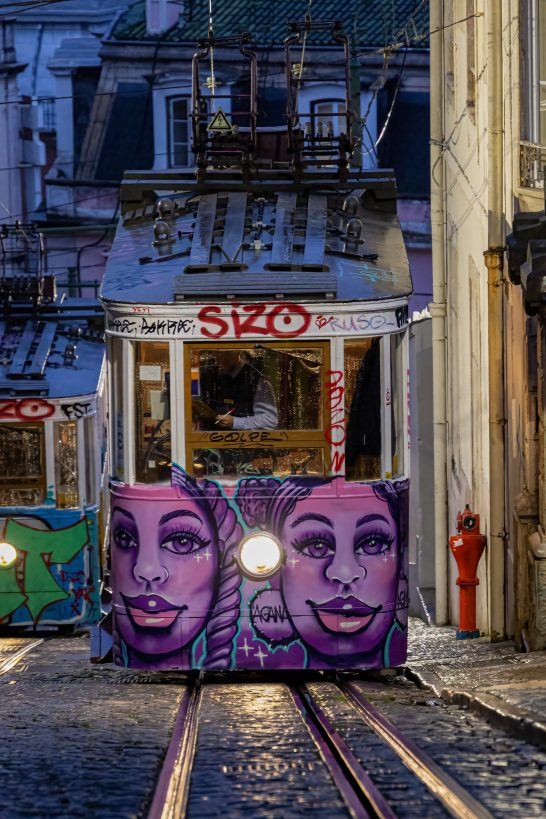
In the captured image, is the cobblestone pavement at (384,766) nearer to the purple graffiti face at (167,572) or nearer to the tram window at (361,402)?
the purple graffiti face at (167,572)

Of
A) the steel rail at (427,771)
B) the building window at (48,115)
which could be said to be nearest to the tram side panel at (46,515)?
the steel rail at (427,771)

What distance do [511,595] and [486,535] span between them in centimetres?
111

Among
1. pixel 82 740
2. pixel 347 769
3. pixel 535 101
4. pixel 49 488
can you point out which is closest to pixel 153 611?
pixel 82 740

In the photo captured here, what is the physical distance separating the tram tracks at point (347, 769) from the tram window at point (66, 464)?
7.36m

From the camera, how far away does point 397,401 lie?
10.7 m

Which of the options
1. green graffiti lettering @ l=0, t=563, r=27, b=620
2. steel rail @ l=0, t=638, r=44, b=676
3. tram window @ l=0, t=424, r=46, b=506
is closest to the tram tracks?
steel rail @ l=0, t=638, r=44, b=676

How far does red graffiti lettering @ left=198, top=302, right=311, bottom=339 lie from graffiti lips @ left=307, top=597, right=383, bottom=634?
5.60ft

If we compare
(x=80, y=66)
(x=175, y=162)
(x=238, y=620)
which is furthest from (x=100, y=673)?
(x=80, y=66)

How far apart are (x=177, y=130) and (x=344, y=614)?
85.9 ft

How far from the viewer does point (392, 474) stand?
10.7 metres

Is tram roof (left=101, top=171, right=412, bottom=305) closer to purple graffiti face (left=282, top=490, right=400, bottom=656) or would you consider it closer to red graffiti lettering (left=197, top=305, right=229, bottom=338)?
red graffiti lettering (left=197, top=305, right=229, bottom=338)

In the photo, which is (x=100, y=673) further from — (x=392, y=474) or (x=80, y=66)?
(x=80, y=66)

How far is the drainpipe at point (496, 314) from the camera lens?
1351 centimetres

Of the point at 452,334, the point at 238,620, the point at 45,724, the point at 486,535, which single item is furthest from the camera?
the point at 452,334
